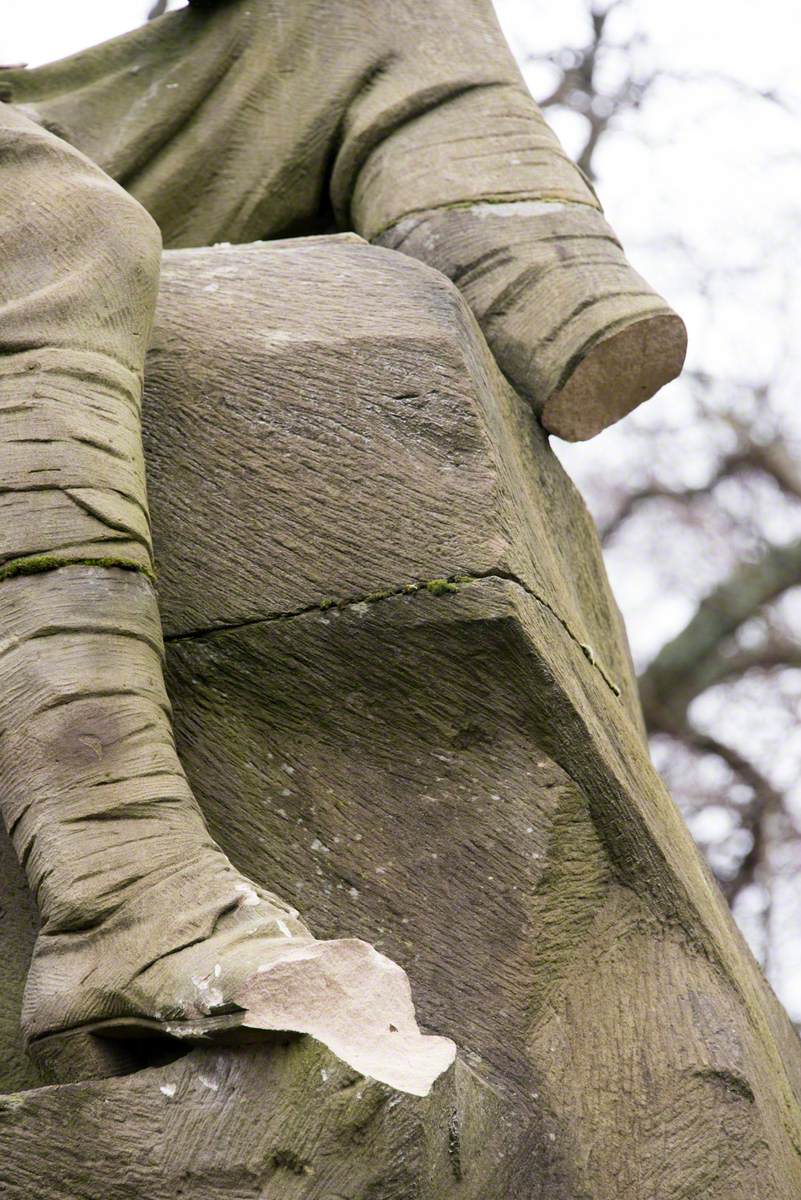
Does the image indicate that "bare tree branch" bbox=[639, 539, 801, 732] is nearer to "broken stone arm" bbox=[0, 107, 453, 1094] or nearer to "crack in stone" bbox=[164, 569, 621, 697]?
"crack in stone" bbox=[164, 569, 621, 697]

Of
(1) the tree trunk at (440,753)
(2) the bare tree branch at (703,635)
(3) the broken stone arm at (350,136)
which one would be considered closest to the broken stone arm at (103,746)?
(1) the tree trunk at (440,753)

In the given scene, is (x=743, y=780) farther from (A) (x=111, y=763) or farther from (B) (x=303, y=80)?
(A) (x=111, y=763)

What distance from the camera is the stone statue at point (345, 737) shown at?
163 centimetres

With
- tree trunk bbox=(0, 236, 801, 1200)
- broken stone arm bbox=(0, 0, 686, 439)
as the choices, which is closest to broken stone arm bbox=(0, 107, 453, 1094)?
tree trunk bbox=(0, 236, 801, 1200)

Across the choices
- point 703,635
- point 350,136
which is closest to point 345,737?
point 350,136

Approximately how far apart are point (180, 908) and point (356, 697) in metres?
A: 0.51

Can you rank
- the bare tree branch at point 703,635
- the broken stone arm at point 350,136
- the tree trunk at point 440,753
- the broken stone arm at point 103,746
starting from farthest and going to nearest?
1. the bare tree branch at point 703,635
2. the broken stone arm at point 350,136
3. the tree trunk at point 440,753
4. the broken stone arm at point 103,746

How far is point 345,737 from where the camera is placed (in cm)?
214

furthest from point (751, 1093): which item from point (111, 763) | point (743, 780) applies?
point (743, 780)

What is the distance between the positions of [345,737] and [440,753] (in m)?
0.11

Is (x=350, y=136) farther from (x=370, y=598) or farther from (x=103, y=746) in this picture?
(x=103, y=746)

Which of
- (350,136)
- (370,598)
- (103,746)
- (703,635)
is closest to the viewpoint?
(103,746)

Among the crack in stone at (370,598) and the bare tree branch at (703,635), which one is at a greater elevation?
the crack in stone at (370,598)

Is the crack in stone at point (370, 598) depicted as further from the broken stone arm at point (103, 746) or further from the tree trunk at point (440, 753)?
the broken stone arm at point (103, 746)
